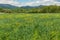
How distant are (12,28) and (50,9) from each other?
33.1 meters

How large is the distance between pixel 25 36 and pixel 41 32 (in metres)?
1.31

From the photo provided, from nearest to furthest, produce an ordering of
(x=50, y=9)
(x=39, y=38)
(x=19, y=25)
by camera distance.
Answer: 1. (x=39, y=38)
2. (x=19, y=25)
3. (x=50, y=9)

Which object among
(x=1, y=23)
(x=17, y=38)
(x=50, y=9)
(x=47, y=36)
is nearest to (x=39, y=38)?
(x=47, y=36)

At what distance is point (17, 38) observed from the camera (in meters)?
16.3

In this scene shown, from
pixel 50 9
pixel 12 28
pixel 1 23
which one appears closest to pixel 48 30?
pixel 12 28

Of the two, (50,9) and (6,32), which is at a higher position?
(6,32)

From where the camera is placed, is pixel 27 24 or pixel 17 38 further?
pixel 27 24

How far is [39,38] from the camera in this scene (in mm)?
16188

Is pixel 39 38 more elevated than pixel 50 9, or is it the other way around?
pixel 39 38

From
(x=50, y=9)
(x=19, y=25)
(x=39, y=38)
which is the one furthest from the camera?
(x=50, y=9)

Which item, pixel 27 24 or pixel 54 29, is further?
pixel 27 24

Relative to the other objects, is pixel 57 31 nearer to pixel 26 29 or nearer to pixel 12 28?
pixel 26 29

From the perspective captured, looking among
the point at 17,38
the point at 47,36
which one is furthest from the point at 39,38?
the point at 17,38

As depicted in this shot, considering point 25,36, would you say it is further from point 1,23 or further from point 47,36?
point 1,23
